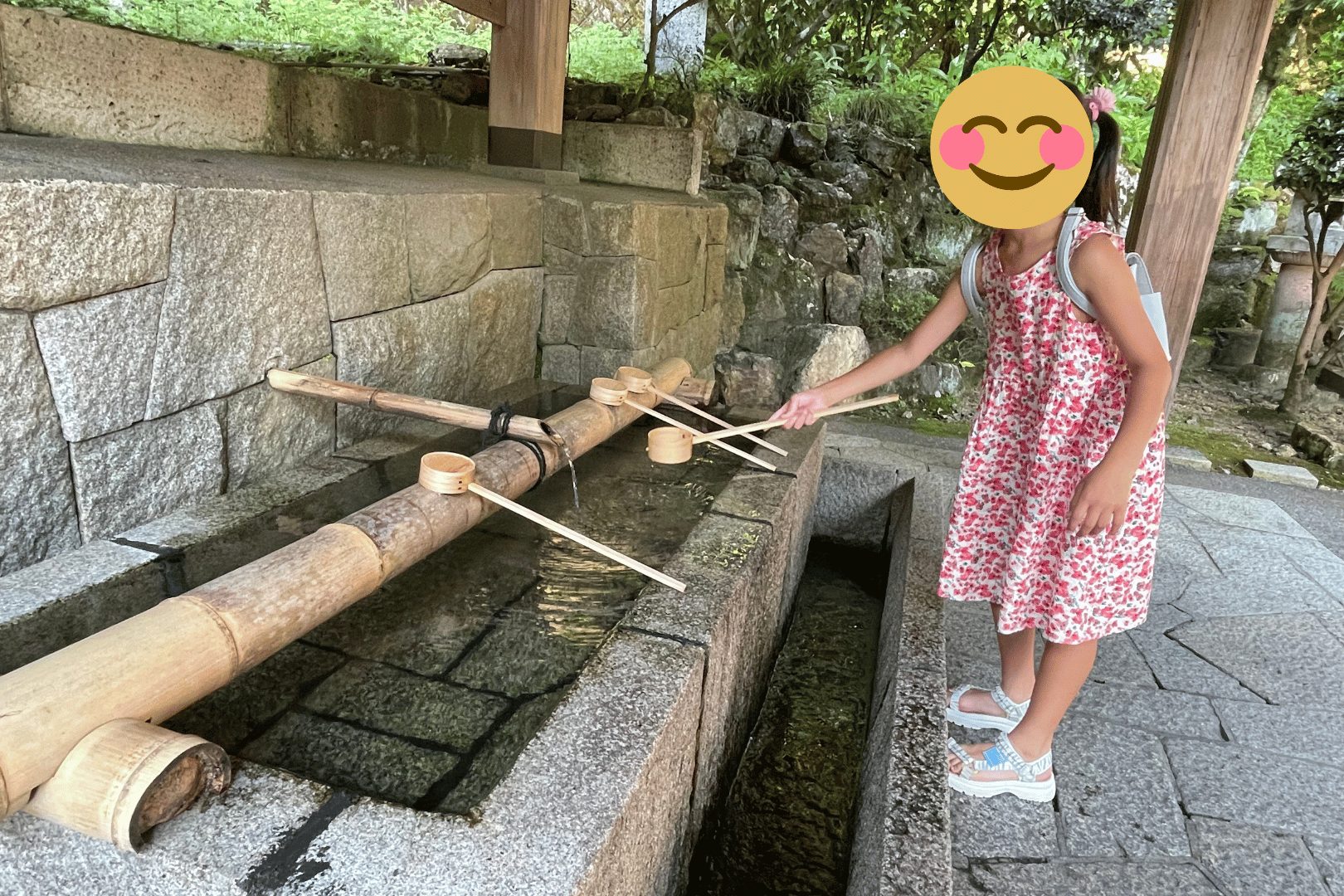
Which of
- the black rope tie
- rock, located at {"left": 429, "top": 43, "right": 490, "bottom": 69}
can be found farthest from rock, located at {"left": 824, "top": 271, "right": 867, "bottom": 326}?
the black rope tie

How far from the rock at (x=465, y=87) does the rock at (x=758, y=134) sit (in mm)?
3194

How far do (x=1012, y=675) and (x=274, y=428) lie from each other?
2326mm

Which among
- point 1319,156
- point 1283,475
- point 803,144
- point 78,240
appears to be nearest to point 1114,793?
point 78,240

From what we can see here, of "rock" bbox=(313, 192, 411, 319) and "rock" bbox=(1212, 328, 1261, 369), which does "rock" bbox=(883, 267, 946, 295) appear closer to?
"rock" bbox=(1212, 328, 1261, 369)

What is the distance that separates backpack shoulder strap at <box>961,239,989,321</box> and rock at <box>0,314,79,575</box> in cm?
215

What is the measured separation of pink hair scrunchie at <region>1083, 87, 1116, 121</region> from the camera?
65.0 inches

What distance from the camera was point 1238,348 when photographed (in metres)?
8.48

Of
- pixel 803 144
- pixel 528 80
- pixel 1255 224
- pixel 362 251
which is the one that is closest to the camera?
pixel 362 251

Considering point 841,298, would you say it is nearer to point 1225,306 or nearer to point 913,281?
point 913,281

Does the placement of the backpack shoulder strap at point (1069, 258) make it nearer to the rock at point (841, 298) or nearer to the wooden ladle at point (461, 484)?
the wooden ladle at point (461, 484)

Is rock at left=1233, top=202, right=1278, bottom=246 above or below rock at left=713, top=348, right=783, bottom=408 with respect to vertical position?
above

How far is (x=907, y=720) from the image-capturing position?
1899mm

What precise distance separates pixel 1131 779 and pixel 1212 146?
223 cm

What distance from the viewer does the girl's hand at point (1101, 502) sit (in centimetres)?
166
